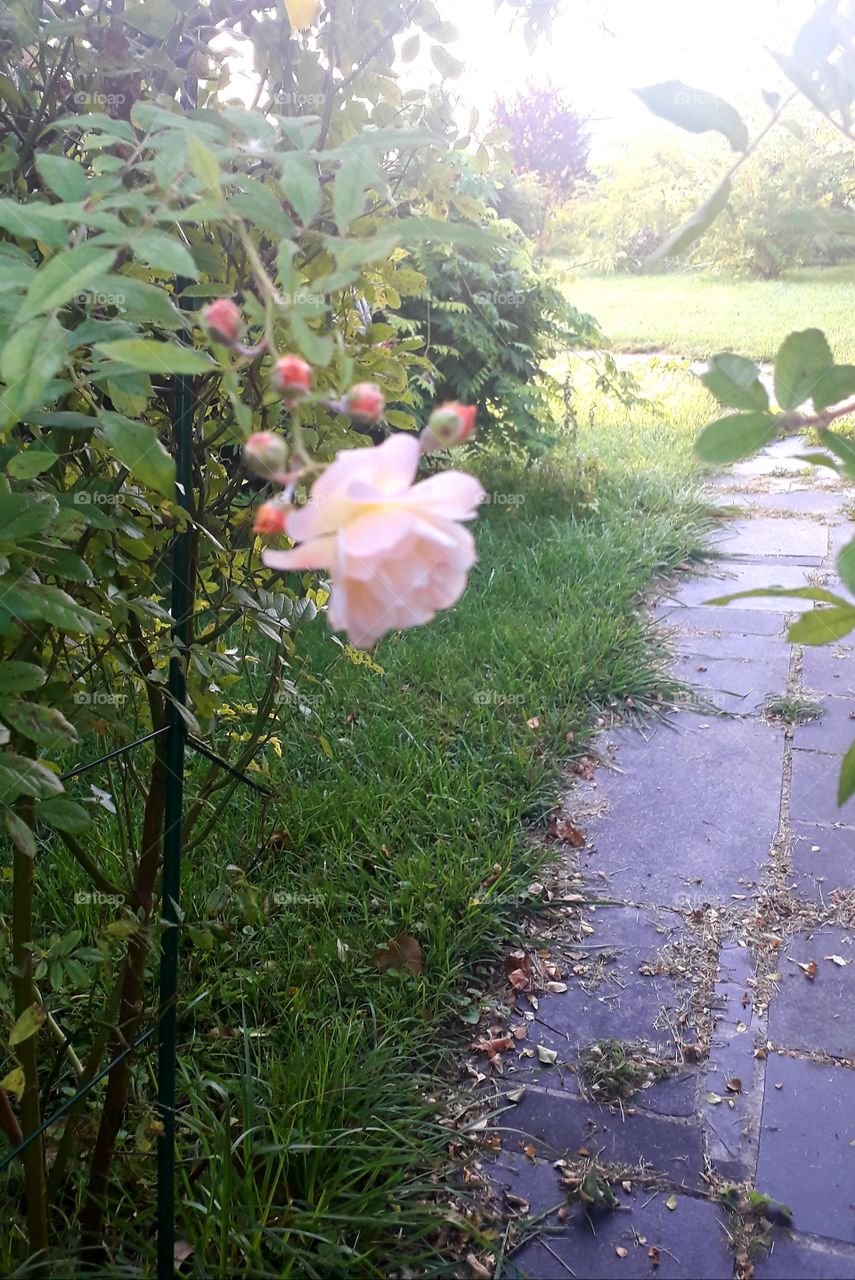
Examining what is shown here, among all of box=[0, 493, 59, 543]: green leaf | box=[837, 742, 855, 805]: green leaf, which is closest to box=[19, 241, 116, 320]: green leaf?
box=[0, 493, 59, 543]: green leaf

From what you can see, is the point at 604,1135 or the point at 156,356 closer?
the point at 156,356

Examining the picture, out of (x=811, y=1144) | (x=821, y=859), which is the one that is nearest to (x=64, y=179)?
(x=811, y=1144)

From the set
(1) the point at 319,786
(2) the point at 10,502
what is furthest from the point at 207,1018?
(2) the point at 10,502

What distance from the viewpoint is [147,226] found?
505 millimetres

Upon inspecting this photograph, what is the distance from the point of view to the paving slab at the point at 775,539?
3.48 metres

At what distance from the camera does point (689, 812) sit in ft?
8.05

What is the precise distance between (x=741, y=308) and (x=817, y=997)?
1.27 metres

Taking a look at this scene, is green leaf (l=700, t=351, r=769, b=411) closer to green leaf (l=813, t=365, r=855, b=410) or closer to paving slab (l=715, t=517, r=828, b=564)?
green leaf (l=813, t=365, r=855, b=410)

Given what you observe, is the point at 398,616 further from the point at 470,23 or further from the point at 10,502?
the point at 470,23

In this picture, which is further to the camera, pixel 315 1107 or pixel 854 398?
pixel 315 1107

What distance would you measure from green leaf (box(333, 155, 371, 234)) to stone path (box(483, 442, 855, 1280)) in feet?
1.59

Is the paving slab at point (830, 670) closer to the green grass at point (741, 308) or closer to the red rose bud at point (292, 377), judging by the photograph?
the green grass at point (741, 308)

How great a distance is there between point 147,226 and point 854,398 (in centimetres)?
42

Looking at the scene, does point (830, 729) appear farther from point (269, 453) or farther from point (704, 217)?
point (269, 453)
